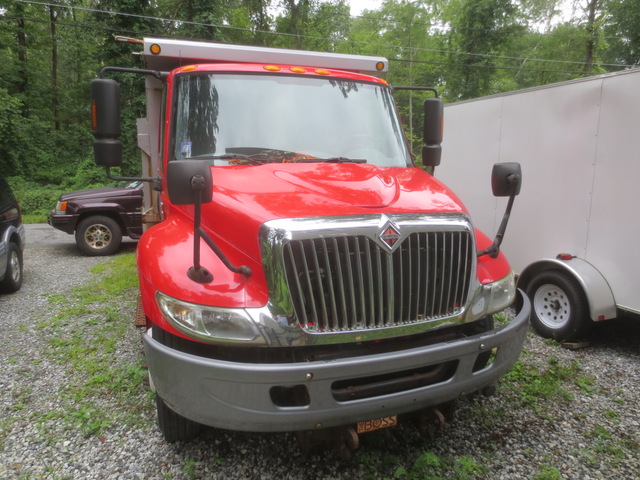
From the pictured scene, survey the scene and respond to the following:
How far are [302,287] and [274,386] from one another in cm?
50

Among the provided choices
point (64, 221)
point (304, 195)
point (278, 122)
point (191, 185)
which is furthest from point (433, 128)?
point (64, 221)

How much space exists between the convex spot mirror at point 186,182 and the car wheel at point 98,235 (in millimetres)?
8090

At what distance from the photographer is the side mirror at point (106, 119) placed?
10.2 feet

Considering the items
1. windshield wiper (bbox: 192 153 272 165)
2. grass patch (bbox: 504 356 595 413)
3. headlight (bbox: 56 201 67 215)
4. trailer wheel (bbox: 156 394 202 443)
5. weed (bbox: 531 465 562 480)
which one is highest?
windshield wiper (bbox: 192 153 272 165)

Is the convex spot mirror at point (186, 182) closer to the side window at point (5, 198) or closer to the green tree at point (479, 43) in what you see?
the side window at point (5, 198)

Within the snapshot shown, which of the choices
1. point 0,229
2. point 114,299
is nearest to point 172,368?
point 114,299

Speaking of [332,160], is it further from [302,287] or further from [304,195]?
[302,287]

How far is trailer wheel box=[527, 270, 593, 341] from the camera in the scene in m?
4.56

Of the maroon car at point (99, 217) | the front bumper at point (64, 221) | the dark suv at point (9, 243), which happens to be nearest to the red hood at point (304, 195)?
the dark suv at point (9, 243)

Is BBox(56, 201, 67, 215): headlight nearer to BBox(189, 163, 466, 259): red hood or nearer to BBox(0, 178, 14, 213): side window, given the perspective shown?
BBox(0, 178, 14, 213): side window

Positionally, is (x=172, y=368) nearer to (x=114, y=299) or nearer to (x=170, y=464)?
(x=170, y=464)

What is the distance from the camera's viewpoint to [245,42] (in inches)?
909

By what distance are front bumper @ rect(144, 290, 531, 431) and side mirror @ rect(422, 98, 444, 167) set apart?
88.5 inches

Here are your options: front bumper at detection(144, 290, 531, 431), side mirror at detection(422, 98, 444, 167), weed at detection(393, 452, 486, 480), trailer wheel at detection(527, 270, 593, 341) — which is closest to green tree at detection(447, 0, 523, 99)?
trailer wheel at detection(527, 270, 593, 341)
